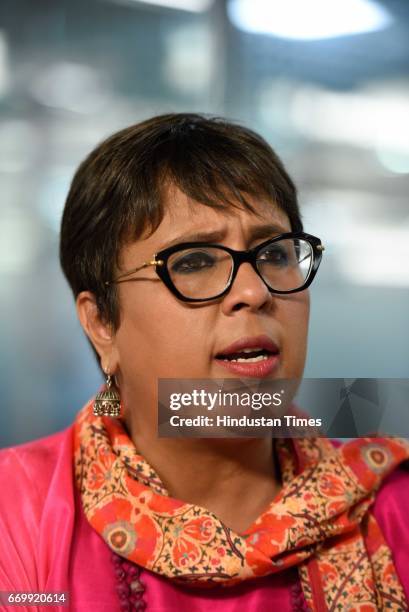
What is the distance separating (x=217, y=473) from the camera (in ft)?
3.31

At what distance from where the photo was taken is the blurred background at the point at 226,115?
3.09 feet

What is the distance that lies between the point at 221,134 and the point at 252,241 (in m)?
0.22

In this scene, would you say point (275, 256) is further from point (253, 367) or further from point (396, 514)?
point (396, 514)

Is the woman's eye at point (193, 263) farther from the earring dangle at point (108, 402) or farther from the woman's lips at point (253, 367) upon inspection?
the earring dangle at point (108, 402)

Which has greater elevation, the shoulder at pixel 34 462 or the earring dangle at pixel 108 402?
the earring dangle at pixel 108 402

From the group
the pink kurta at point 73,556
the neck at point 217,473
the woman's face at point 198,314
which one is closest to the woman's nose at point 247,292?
the woman's face at point 198,314

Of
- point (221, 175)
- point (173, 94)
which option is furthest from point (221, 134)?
point (173, 94)

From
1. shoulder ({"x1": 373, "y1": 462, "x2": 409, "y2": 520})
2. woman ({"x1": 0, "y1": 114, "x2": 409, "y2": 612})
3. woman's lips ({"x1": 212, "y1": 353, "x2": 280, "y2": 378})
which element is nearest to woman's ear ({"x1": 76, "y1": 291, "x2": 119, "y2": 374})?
woman ({"x1": 0, "y1": 114, "x2": 409, "y2": 612})

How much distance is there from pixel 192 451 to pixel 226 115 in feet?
2.18

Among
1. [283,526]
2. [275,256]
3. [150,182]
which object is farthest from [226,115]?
[283,526]

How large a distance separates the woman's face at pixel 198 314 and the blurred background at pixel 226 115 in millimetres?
51

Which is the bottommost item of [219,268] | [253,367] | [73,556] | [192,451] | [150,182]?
[73,556]

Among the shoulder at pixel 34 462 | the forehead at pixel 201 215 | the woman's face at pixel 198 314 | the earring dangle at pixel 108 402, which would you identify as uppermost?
the forehead at pixel 201 215

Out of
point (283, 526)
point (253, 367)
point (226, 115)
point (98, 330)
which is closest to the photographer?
point (253, 367)
